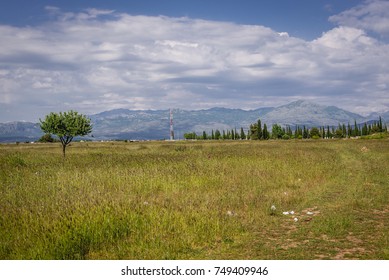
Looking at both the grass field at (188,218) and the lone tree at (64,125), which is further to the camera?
the lone tree at (64,125)

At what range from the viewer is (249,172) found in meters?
20.8

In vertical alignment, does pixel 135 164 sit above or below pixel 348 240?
above

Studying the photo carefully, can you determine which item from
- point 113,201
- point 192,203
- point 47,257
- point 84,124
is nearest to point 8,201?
point 113,201

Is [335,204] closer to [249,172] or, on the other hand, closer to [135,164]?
[249,172]

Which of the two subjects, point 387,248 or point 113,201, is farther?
point 113,201

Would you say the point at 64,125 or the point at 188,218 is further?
the point at 64,125

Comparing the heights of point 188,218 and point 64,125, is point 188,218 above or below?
below

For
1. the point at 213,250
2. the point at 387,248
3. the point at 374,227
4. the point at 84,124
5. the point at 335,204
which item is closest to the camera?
the point at 387,248

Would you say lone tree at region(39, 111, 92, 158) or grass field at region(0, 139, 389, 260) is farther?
lone tree at region(39, 111, 92, 158)

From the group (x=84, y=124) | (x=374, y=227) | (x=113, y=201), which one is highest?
(x=84, y=124)

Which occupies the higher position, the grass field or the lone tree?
the lone tree

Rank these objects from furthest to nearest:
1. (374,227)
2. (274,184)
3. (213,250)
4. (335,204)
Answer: (274,184) < (335,204) < (374,227) < (213,250)

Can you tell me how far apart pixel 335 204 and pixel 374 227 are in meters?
3.30

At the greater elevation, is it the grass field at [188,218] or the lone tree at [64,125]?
the lone tree at [64,125]
